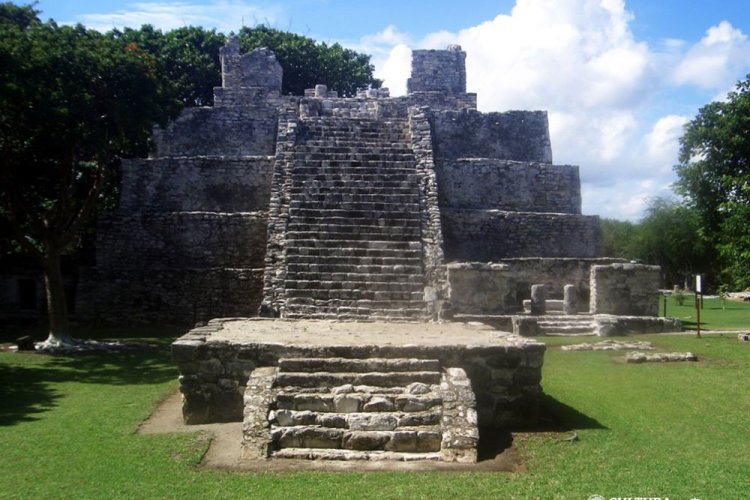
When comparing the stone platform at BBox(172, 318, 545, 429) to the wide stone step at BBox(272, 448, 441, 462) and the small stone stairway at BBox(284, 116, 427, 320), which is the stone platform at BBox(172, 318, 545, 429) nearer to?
the wide stone step at BBox(272, 448, 441, 462)

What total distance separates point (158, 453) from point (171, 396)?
288 centimetres

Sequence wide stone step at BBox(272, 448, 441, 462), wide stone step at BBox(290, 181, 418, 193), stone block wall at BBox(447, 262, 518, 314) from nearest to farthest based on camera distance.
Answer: wide stone step at BBox(272, 448, 441, 462) < stone block wall at BBox(447, 262, 518, 314) < wide stone step at BBox(290, 181, 418, 193)

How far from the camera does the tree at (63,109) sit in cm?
1312

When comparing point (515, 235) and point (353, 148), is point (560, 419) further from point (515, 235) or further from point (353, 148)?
point (353, 148)

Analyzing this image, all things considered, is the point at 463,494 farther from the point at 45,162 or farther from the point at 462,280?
the point at 45,162

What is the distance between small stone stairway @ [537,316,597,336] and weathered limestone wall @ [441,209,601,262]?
10.3 feet

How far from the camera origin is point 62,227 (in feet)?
48.0

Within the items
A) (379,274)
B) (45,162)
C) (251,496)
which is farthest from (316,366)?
(45,162)

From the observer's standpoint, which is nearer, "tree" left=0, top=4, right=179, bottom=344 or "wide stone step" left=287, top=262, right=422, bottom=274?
"tree" left=0, top=4, right=179, bottom=344

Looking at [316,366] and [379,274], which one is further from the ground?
[379,274]

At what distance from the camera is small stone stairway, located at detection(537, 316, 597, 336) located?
49.2ft

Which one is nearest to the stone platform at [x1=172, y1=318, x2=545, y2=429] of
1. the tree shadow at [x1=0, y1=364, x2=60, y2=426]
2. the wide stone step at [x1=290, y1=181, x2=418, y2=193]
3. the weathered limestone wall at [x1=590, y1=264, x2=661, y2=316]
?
the tree shadow at [x1=0, y1=364, x2=60, y2=426]

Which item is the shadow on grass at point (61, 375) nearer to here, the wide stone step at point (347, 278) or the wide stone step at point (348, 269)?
the wide stone step at point (347, 278)

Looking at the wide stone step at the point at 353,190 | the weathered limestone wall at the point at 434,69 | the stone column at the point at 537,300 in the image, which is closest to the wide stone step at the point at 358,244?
the wide stone step at the point at 353,190
